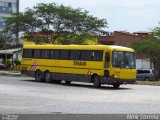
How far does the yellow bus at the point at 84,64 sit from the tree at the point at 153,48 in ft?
92.3

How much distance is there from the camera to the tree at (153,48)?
2621 inches

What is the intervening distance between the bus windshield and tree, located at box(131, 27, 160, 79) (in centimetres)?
3092

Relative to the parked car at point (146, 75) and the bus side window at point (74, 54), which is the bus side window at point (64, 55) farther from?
the parked car at point (146, 75)

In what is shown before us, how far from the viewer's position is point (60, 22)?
198 ft

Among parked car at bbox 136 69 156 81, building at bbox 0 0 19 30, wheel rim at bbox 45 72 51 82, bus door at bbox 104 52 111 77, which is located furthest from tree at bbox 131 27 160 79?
building at bbox 0 0 19 30

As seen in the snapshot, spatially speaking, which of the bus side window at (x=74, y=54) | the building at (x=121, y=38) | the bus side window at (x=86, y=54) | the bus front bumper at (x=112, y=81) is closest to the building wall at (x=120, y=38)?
the building at (x=121, y=38)

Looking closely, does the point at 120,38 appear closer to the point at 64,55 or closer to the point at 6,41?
the point at 6,41

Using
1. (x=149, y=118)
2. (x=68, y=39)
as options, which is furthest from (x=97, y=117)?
(x=68, y=39)

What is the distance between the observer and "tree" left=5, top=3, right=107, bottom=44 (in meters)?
59.8

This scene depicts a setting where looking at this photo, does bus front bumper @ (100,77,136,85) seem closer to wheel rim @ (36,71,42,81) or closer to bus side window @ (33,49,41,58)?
wheel rim @ (36,71,42,81)

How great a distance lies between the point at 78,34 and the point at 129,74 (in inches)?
1003

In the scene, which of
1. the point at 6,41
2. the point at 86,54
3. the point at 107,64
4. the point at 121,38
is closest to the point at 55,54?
the point at 86,54

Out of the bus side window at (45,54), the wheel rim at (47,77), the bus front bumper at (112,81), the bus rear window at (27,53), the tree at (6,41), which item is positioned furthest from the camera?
the tree at (6,41)

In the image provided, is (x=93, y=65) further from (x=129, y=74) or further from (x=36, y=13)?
(x=36, y=13)
